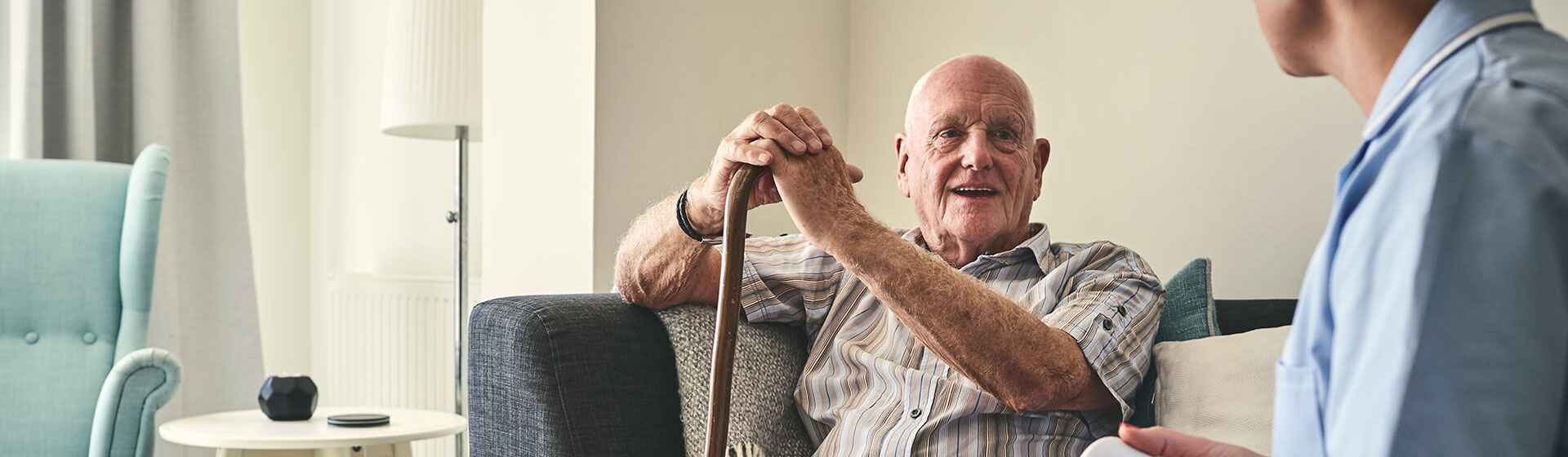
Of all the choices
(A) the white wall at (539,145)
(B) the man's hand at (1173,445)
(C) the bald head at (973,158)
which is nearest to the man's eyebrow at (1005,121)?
(C) the bald head at (973,158)

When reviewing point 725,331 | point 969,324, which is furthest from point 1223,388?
point 725,331

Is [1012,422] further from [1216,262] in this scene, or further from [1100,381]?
[1216,262]

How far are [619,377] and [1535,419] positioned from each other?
1.18 metres

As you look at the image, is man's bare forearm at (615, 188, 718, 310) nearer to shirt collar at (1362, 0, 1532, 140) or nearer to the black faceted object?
the black faceted object

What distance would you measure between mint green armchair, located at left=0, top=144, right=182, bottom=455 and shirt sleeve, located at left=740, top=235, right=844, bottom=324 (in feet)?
3.86

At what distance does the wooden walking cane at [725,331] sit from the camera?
95cm

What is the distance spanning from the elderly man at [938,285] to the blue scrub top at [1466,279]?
883 millimetres

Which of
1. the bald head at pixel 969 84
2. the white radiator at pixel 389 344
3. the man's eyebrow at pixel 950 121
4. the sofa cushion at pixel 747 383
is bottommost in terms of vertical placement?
the white radiator at pixel 389 344

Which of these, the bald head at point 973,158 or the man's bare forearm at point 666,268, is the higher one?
the bald head at point 973,158

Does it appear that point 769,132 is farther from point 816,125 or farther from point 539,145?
point 539,145

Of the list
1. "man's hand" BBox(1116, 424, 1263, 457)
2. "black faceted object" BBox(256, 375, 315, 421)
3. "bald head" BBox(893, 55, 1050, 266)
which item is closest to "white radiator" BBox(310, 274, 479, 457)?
"black faceted object" BBox(256, 375, 315, 421)

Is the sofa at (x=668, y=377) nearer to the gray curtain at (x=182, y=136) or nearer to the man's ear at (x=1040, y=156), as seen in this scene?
the man's ear at (x=1040, y=156)

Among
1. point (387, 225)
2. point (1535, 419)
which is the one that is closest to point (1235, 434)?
point (1535, 419)

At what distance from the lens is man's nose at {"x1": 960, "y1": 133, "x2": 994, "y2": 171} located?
165 centimetres
